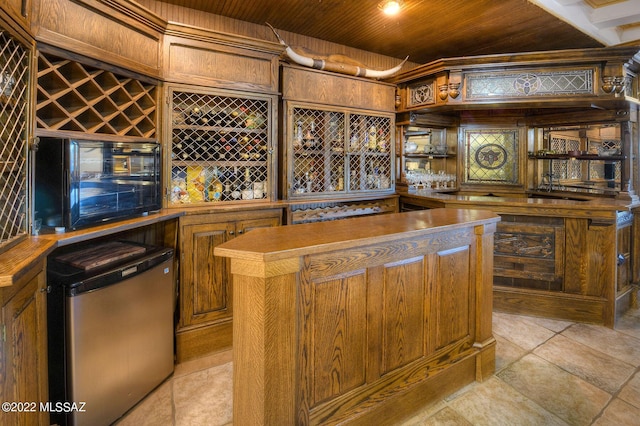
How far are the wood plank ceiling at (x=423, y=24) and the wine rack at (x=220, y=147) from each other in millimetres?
917

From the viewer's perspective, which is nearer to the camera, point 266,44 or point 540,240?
point 266,44

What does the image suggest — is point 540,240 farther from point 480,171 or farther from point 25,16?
point 25,16

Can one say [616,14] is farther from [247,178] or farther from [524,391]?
[247,178]

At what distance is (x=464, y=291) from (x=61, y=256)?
2.31 metres

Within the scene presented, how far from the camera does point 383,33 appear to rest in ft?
11.9

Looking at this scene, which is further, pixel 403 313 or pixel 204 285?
pixel 204 285

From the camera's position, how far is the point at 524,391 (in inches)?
83.7

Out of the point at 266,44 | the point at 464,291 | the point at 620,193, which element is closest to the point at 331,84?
the point at 266,44

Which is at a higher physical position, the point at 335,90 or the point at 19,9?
the point at 335,90

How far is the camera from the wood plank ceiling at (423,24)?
3.02m

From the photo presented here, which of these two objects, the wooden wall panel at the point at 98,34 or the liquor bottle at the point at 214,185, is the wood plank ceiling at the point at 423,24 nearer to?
Result: the wooden wall panel at the point at 98,34

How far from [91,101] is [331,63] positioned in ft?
6.95

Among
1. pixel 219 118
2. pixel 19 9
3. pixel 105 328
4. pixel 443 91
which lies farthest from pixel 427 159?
pixel 19 9

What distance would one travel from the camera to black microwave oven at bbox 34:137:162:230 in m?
1.77
